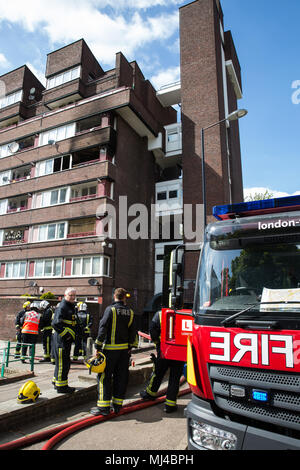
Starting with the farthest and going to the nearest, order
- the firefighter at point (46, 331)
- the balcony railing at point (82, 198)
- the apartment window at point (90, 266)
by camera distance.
A: the balcony railing at point (82, 198)
the apartment window at point (90, 266)
the firefighter at point (46, 331)

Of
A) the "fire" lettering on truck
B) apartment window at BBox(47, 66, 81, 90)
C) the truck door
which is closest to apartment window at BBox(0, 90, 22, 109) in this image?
apartment window at BBox(47, 66, 81, 90)

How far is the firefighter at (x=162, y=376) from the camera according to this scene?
5176 mm

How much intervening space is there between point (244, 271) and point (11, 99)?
3458cm

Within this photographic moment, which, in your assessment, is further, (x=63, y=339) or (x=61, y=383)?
(x=63, y=339)

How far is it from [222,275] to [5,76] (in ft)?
122

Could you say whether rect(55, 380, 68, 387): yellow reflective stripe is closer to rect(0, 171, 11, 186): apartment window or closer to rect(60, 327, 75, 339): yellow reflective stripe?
rect(60, 327, 75, 339): yellow reflective stripe

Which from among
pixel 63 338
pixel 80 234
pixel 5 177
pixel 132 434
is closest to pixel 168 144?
pixel 80 234

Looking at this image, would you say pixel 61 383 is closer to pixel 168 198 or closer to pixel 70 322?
pixel 70 322

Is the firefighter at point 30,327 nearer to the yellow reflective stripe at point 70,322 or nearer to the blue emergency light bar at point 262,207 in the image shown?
the yellow reflective stripe at point 70,322

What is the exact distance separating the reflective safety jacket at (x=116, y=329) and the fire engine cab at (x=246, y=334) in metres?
1.53

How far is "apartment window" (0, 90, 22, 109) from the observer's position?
3109cm

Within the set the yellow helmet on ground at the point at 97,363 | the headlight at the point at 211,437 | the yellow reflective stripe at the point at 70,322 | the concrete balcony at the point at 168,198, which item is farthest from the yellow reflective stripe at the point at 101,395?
the concrete balcony at the point at 168,198

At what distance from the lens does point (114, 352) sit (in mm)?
5051
